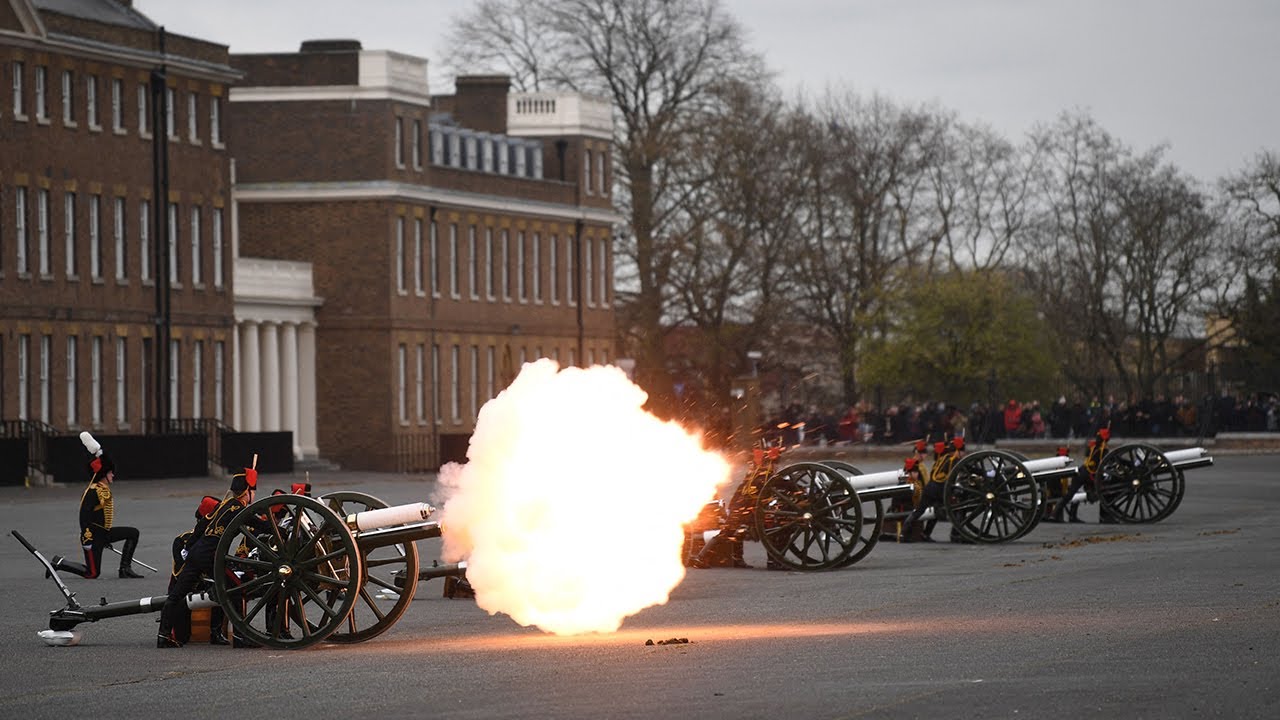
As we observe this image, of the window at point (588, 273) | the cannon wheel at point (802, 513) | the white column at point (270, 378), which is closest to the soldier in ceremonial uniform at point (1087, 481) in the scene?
the cannon wheel at point (802, 513)

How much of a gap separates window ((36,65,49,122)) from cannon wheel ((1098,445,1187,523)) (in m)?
31.4

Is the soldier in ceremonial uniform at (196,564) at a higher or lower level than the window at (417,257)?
lower

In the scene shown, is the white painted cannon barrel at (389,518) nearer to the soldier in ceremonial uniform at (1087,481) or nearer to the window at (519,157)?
the soldier in ceremonial uniform at (1087,481)

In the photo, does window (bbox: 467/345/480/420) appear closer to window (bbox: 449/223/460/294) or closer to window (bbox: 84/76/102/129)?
window (bbox: 449/223/460/294)

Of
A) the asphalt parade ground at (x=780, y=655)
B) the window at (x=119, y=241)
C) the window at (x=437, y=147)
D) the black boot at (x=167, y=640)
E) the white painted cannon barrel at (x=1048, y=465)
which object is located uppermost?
the window at (x=437, y=147)

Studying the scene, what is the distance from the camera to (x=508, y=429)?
20.4 meters

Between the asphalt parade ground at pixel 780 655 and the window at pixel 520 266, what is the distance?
178 feet

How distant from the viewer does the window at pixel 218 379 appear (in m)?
65.8

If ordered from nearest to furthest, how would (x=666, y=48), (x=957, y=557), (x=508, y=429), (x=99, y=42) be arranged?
(x=508, y=429) < (x=957, y=557) < (x=99, y=42) < (x=666, y=48)

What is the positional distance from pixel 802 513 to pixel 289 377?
4620 centimetres

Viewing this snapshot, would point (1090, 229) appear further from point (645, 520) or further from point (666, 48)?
point (645, 520)

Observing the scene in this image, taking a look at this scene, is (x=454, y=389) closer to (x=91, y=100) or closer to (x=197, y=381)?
(x=197, y=381)

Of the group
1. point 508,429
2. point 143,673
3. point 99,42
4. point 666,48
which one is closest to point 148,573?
point 508,429

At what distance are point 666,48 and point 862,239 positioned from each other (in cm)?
1032
